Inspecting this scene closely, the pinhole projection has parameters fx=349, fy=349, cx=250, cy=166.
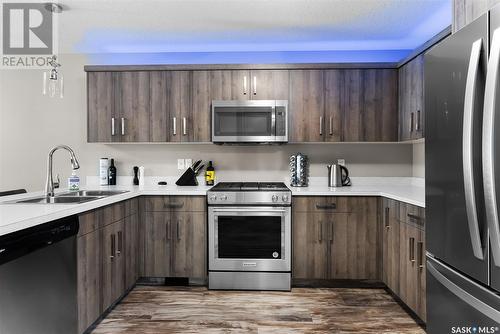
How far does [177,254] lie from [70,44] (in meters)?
Answer: 2.43

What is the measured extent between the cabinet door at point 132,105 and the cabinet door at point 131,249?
88 cm

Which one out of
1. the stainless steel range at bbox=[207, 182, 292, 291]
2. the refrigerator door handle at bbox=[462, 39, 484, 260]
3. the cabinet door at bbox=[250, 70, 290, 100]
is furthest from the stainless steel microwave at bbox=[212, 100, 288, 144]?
the refrigerator door handle at bbox=[462, 39, 484, 260]

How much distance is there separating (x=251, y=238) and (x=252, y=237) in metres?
0.01

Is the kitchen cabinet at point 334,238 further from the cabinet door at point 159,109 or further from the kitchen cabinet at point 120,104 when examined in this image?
the kitchen cabinet at point 120,104

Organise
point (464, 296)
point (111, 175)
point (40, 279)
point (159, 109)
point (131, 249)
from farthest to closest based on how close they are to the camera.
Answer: point (111, 175) → point (159, 109) → point (131, 249) → point (40, 279) → point (464, 296)

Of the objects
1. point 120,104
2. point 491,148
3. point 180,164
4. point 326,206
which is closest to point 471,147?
point 491,148

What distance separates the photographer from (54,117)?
3.89 metres

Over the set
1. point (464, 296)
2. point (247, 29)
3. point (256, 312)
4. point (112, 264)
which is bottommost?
point (256, 312)

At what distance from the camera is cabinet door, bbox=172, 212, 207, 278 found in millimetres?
3227

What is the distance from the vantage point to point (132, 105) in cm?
355

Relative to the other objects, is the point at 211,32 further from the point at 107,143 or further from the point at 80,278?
the point at 80,278

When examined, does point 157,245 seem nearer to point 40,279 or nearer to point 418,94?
point 40,279

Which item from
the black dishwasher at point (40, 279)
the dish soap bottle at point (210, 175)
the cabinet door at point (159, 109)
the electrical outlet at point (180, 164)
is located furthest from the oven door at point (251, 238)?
the black dishwasher at point (40, 279)

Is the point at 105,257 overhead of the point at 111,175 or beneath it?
beneath
